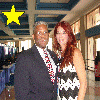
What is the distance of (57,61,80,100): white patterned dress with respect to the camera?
1381mm

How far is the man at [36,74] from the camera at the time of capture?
1.16 m

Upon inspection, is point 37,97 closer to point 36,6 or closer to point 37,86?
point 37,86

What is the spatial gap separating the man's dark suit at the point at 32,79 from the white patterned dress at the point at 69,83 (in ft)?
0.52

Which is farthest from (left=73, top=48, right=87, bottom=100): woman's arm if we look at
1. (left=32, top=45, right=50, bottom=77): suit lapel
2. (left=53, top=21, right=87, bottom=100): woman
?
(left=32, top=45, right=50, bottom=77): suit lapel

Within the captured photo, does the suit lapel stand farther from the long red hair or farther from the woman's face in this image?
the woman's face

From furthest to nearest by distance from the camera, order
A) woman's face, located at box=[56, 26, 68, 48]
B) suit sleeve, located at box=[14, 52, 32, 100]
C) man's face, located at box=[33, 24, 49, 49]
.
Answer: woman's face, located at box=[56, 26, 68, 48] → man's face, located at box=[33, 24, 49, 49] → suit sleeve, located at box=[14, 52, 32, 100]

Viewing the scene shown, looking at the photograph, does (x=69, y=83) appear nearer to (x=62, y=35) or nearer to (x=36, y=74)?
(x=36, y=74)

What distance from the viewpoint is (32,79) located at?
1202mm

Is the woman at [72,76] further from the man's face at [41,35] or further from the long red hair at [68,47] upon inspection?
the man's face at [41,35]

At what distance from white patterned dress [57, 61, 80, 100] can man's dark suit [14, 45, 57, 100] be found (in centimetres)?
16

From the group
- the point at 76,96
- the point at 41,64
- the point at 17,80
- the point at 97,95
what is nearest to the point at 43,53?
the point at 41,64

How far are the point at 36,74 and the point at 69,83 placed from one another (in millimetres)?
396

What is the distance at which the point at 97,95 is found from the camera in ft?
13.6

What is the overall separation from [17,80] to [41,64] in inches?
10.4
